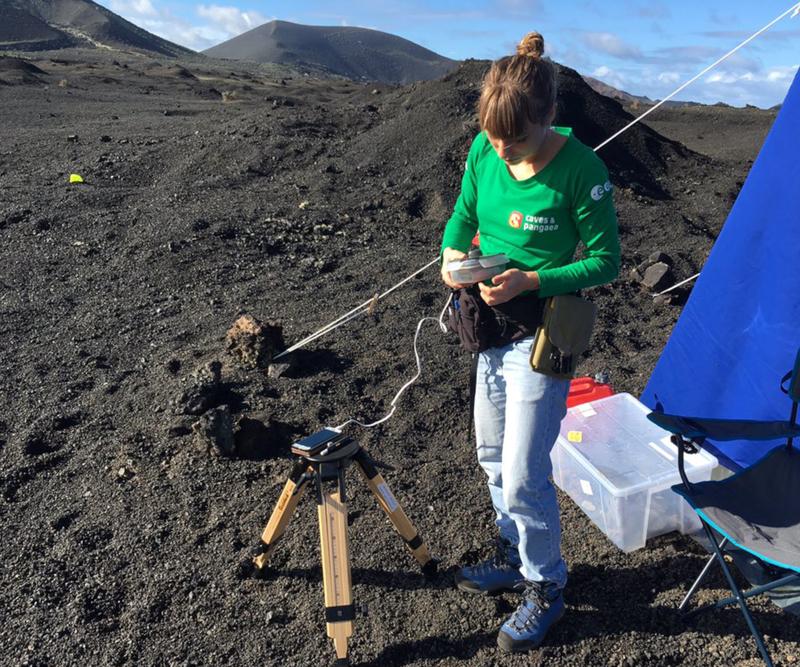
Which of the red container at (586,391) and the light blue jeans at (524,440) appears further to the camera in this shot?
the red container at (586,391)

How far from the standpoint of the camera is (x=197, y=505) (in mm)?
3416

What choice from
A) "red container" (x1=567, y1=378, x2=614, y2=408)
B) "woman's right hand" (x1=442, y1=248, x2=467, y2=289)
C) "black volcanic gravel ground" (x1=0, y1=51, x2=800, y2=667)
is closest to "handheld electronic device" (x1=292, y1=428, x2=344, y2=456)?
"black volcanic gravel ground" (x1=0, y1=51, x2=800, y2=667)

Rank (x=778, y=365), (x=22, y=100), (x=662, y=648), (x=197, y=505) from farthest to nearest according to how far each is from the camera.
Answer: (x=22, y=100) < (x=197, y=505) < (x=778, y=365) < (x=662, y=648)

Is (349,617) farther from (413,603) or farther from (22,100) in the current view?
(22,100)

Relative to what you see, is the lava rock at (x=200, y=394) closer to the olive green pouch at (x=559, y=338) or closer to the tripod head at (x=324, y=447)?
the tripod head at (x=324, y=447)

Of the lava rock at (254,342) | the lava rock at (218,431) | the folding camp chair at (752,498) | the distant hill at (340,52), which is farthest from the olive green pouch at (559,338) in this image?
the distant hill at (340,52)

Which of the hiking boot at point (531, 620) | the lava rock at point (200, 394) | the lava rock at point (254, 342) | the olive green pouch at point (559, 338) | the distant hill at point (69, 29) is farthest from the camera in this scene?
the distant hill at point (69, 29)

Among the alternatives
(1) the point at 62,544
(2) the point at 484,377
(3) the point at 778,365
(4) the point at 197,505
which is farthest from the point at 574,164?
(1) the point at 62,544

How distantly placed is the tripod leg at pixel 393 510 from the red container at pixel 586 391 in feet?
4.32

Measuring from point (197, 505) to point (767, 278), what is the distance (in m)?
3.01

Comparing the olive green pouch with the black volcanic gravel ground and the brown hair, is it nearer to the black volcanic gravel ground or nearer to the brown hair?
the brown hair

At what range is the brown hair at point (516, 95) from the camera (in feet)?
6.32

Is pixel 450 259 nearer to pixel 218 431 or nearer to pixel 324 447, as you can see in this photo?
pixel 324 447

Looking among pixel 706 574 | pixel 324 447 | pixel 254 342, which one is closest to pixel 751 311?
pixel 706 574
